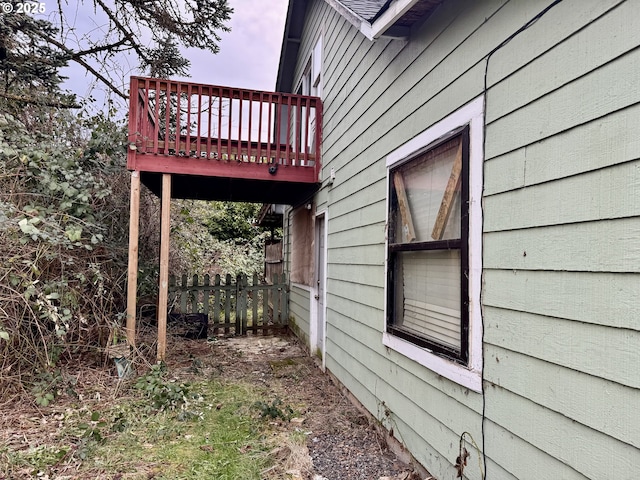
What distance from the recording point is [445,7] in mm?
2547

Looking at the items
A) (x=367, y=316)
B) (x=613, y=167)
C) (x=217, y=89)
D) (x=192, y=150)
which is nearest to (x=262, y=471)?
(x=367, y=316)

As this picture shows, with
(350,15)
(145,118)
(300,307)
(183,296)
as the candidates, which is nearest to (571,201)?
(350,15)

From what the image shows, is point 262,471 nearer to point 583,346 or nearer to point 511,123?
point 583,346

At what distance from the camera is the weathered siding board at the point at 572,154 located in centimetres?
137

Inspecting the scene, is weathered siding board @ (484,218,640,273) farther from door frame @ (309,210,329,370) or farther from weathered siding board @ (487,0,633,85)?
door frame @ (309,210,329,370)

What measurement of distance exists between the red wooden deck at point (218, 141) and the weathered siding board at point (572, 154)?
3.15 m

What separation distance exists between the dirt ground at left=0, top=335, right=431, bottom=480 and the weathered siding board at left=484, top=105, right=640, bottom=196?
2.04m

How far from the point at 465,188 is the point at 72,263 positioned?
3.97m

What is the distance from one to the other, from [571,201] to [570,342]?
561 mm

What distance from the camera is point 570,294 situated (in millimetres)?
1552

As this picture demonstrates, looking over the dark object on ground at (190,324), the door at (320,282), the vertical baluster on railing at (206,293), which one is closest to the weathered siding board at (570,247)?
the door at (320,282)

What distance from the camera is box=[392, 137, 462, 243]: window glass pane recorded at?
237 cm

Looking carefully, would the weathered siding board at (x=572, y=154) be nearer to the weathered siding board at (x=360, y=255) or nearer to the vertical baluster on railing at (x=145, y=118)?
the weathered siding board at (x=360, y=255)

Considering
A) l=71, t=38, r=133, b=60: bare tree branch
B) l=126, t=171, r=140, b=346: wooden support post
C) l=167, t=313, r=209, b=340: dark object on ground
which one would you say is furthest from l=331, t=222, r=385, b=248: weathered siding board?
l=71, t=38, r=133, b=60: bare tree branch
